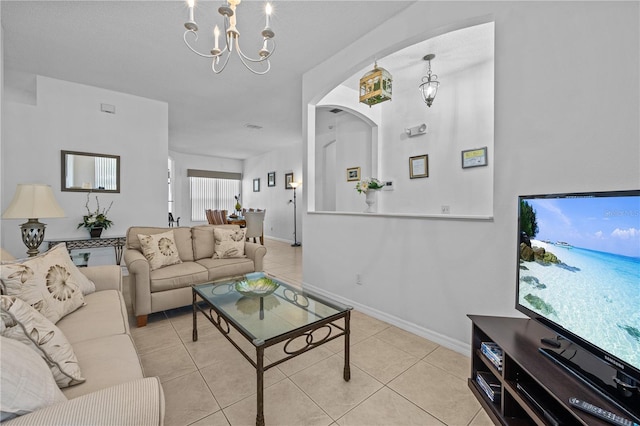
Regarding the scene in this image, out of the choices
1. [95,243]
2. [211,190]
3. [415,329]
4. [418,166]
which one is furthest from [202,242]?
[211,190]

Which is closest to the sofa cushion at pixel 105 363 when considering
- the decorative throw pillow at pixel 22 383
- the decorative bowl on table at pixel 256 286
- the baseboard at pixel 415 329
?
the decorative throw pillow at pixel 22 383

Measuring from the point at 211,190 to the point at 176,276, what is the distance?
284 inches

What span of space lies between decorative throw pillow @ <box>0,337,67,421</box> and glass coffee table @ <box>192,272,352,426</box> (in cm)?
73

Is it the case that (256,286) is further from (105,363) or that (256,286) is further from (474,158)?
(474,158)

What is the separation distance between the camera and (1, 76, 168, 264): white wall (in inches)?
137

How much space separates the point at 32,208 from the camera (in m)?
2.44

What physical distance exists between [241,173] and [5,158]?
6.66 metres

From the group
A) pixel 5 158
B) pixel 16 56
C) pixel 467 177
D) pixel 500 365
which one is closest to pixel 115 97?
pixel 16 56

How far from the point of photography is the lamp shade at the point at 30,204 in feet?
7.89

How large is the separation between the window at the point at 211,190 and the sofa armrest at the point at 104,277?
23.1 ft

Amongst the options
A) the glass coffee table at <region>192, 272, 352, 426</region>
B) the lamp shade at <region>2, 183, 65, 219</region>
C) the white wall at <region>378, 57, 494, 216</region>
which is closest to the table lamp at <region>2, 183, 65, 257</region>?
the lamp shade at <region>2, 183, 65, 219</region>

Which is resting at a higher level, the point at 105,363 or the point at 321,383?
the point at 105,363

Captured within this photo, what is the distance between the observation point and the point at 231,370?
184cm

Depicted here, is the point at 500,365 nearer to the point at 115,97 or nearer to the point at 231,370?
the point at 231,370
